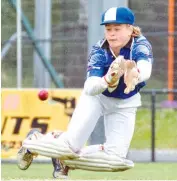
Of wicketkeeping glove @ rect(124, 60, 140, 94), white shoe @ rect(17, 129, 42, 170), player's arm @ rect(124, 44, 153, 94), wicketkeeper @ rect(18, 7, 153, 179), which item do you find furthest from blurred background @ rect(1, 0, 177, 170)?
wicketkeeping glove @ rect(124, 60, 140, 94)

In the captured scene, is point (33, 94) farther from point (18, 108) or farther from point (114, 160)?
point (114, 160)

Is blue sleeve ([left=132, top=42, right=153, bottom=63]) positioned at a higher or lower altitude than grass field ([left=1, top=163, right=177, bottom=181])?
higher

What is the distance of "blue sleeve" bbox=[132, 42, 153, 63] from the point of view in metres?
9.27

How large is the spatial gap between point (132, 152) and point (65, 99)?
1962mm

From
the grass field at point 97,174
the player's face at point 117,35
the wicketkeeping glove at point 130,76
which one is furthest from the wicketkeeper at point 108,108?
the grass field at point 97,174

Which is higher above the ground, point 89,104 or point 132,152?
point 89,104

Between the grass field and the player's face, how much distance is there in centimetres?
203

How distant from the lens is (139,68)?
9094mm

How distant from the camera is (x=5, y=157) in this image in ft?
46.0

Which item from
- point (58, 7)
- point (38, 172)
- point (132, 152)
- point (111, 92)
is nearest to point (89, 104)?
point (111, 92)

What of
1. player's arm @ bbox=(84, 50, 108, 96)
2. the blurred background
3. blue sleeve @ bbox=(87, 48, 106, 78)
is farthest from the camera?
the blurred background

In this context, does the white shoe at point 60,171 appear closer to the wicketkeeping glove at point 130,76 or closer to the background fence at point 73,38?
the wicketkeeping glove at point 130,76

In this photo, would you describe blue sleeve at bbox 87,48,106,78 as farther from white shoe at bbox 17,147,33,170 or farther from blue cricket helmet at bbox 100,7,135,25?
white shoe at bbox 17,147,33,170

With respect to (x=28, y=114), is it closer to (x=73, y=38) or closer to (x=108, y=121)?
(x=73, y=38)
